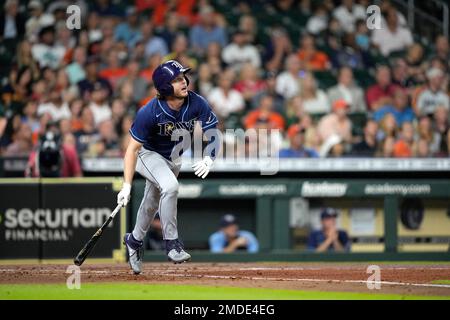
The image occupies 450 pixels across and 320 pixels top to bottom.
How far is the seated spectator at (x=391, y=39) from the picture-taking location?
1806cm

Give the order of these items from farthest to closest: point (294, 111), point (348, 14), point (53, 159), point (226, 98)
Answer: point (348, 14) → point (226, 98) → point (294, 111) → point (53, 159)

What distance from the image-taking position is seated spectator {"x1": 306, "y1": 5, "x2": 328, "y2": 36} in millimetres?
18109

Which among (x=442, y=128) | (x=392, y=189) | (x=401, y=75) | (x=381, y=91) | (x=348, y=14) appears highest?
(x=348, y=14)

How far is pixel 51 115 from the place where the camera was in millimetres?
15594

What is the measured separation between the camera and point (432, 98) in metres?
16.6

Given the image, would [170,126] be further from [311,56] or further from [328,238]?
[311,56]

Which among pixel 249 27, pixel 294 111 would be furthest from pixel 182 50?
pixel 294 111

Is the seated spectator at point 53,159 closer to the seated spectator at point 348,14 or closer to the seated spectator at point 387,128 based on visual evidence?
the seated spectator at point 387,128

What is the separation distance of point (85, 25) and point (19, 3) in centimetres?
134

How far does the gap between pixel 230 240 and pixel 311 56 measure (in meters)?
4.21

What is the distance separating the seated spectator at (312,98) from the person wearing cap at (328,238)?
2158mm

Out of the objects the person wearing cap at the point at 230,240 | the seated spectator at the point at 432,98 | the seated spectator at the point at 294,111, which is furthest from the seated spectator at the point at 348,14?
the person wearing cap at the point at 230,240

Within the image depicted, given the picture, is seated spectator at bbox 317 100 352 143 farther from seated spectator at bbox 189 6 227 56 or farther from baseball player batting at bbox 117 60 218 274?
baseball player batting at bbox 117 60 218 274

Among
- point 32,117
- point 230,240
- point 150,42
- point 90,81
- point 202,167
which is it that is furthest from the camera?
point 150,42
